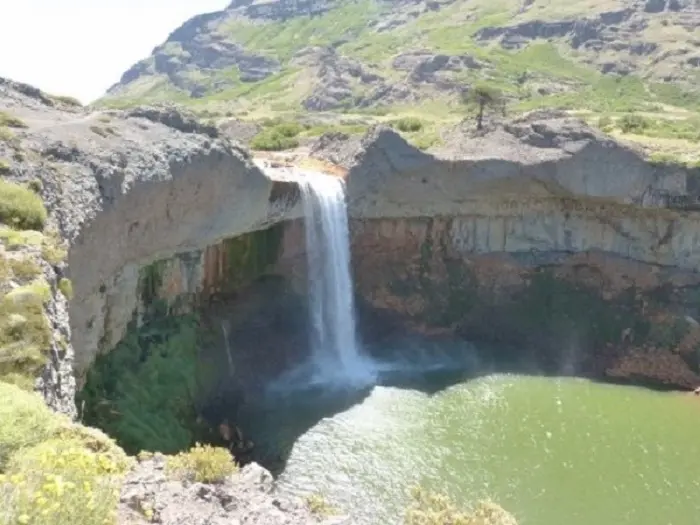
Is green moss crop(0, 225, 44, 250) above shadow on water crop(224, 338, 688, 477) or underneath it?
above

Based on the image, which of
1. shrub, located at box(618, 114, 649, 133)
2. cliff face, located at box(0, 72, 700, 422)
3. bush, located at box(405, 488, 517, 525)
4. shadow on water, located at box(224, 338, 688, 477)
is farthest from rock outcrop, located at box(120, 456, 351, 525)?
shrub, located at box(618, 114, 649, 133)

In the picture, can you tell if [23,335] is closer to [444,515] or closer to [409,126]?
[444,515]

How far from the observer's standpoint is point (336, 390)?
38.0 m

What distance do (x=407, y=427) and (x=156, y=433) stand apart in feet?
36.7

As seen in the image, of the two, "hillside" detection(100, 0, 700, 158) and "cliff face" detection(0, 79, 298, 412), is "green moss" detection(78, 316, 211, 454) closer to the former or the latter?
"cliff face" detection(0, 79, 298, 412)

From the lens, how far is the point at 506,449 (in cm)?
3203

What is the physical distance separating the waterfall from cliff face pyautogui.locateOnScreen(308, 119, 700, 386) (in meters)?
1.50

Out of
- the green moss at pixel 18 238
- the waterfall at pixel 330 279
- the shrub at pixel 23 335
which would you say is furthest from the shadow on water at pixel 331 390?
the shrub at pixel 23 335

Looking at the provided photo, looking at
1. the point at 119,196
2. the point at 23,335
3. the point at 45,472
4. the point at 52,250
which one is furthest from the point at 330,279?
the point at 45,472

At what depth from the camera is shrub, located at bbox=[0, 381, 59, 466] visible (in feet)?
31.9

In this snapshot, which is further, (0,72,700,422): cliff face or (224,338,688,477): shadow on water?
(0,72,700,422): cliff face

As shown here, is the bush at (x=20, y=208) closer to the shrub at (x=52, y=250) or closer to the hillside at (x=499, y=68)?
the shrub at (x=52, y=250)

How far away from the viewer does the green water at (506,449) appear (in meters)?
27.9

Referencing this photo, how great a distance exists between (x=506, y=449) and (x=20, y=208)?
2180 centimetres
